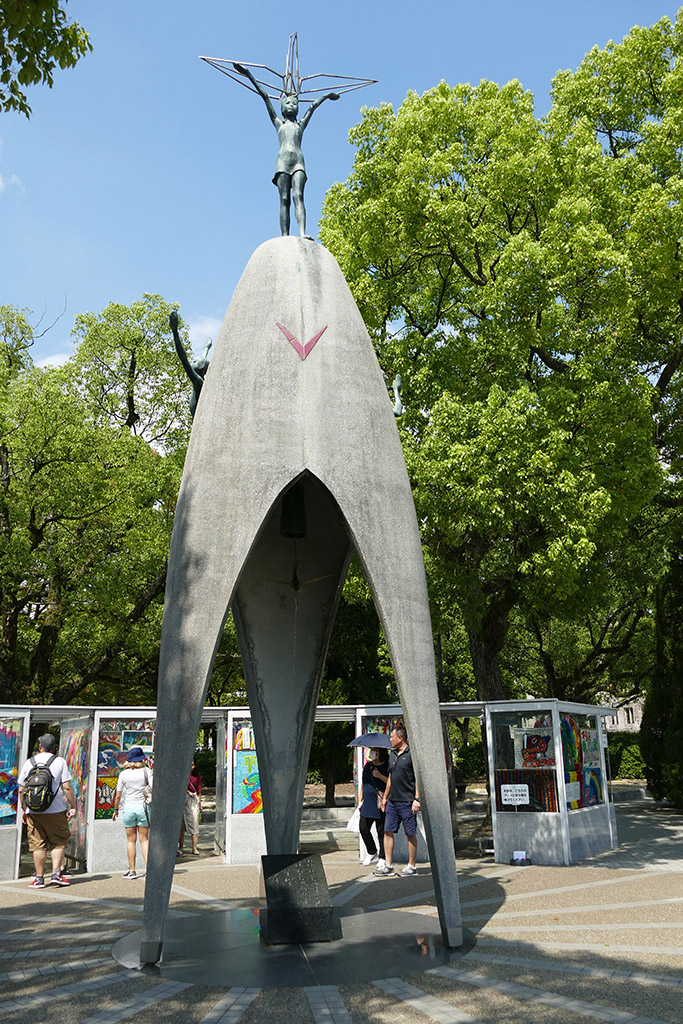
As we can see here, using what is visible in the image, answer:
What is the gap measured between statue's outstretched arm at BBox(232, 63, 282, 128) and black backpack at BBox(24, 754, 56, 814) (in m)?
8.47

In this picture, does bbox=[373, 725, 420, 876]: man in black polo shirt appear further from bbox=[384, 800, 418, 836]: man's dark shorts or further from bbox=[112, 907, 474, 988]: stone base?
bbox=[112, 907, 474, 988]: stone base

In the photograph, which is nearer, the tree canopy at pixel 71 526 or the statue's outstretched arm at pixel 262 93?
the statue's outstretched arm at pixel 262 93

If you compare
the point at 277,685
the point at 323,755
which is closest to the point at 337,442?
the point at 277,685

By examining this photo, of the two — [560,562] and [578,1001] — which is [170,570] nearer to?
[578,1001]

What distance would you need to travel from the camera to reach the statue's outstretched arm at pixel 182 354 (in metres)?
7.86

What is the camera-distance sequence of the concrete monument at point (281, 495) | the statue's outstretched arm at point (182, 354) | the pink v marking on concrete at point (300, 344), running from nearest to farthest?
the concrete monument at point (281, 495)
the pink v marking on concrete at point (300, 344)
the statue's outstretched arm at point (182, 354)

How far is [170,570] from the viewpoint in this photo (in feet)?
23.7

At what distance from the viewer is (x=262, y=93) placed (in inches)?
344

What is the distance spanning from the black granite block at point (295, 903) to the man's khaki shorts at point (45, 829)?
14.6 feet

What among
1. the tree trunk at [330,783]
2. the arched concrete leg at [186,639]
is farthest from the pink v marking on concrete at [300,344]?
the tree trunk at [330,783]

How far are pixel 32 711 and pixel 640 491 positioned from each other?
10934 millimetres

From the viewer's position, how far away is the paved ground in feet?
16.7

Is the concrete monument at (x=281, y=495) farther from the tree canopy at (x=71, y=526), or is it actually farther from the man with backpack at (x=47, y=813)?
the tree canopy at (x=71, y=526)

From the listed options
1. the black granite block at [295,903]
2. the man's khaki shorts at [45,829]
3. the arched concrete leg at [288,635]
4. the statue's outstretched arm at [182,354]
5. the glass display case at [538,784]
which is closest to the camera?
the black granite block at [295,903]
